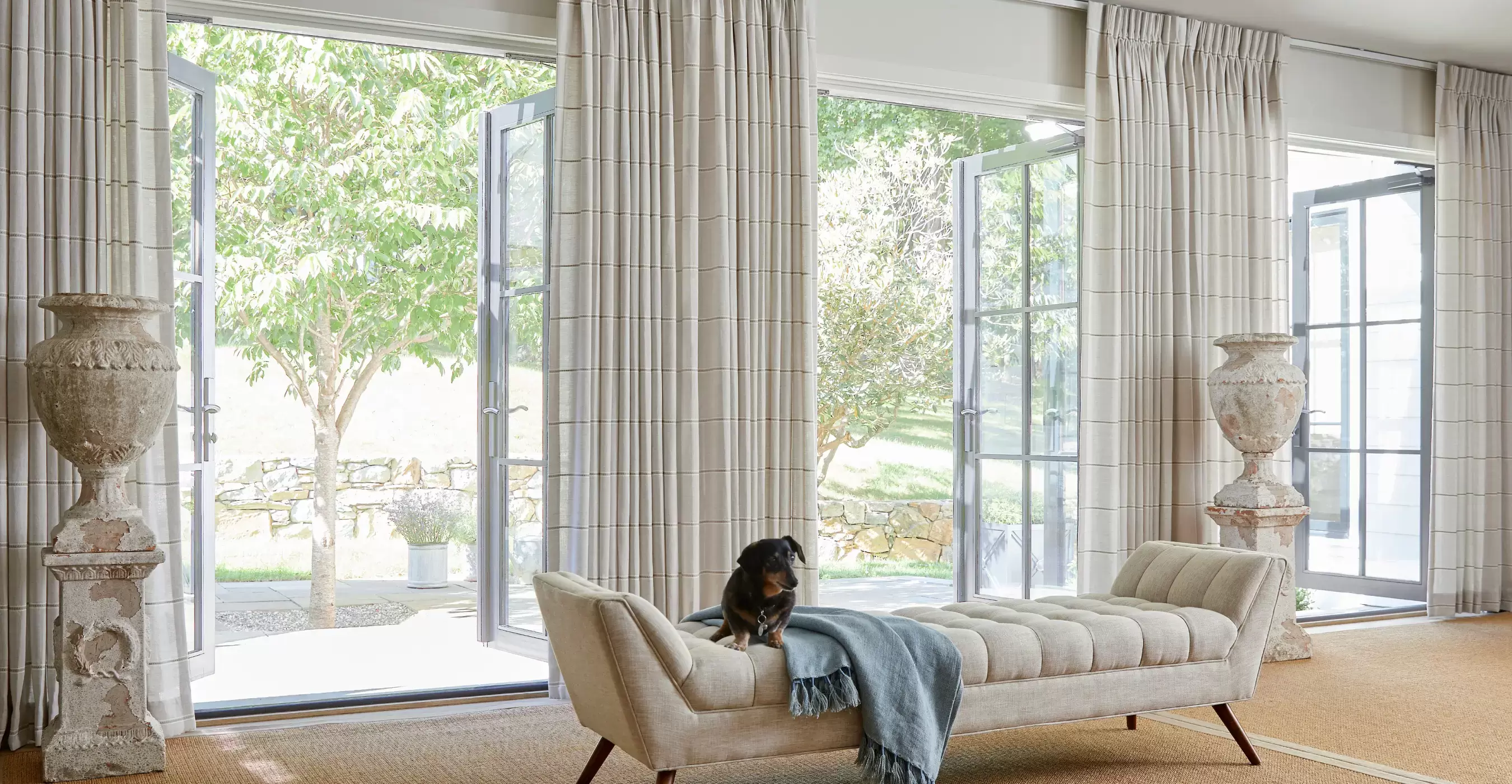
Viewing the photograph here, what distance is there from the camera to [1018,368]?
5.46 m

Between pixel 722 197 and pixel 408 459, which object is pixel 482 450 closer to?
pixel 722 197

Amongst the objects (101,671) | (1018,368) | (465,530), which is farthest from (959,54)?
(465,530)

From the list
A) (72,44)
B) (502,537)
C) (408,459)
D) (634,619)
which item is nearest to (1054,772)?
(634,619)

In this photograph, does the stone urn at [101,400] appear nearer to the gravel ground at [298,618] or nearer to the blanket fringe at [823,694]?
the blanket fringe at [823,694]

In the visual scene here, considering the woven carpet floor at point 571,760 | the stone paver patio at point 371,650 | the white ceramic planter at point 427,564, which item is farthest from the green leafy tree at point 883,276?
the woven carpet floor at point 571,760

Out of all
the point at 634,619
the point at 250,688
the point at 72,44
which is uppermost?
the point at 72,44

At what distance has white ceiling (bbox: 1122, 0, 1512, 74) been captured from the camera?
195 inches

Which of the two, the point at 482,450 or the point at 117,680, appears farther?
the point at 482,450

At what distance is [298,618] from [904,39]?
485 centimetres

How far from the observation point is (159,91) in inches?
138

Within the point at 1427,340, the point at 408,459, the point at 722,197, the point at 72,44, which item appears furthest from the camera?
the point at 408,459

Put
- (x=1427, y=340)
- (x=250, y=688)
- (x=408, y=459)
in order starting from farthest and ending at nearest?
(x=408, y=459), (x=1427, y=340), (x=250, y=688)

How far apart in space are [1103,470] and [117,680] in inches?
142

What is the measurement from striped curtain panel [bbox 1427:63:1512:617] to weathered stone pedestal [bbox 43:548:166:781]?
18.2 ft
